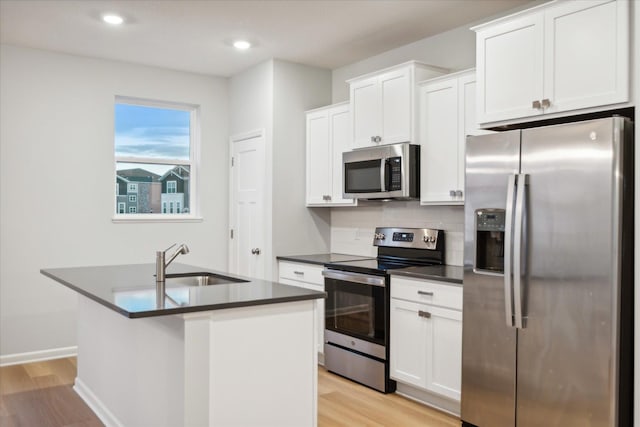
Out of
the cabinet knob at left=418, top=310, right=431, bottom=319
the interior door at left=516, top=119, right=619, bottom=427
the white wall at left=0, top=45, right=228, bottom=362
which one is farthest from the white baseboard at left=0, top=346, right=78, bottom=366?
the interior door at left=516, top=119, right=619, bottom=427

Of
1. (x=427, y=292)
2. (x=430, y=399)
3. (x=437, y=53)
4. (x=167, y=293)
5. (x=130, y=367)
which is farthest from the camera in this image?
(x=437, y=53)

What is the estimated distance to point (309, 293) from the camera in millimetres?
2621

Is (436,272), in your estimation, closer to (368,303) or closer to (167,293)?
(368,303)

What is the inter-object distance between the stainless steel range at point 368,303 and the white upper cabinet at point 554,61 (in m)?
1.29

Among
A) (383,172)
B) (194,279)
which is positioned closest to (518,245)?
(383,172)

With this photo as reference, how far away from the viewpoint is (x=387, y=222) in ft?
15.3

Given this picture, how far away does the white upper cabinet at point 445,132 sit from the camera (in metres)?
3.61

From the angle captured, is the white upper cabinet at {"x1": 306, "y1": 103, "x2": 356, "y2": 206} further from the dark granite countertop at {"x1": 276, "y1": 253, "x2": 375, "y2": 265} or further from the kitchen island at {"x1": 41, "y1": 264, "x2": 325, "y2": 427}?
the kitchen island at {"x1": 41, "y1": 264, "x2": 325, "y2": 427}

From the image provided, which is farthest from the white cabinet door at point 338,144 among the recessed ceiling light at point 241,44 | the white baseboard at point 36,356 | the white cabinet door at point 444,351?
the white baseboard at point 36,356

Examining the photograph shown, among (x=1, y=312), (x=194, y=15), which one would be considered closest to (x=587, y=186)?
(x=194, y=15)

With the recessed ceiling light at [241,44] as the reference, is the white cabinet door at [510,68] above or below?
below

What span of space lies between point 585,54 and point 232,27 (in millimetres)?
2456

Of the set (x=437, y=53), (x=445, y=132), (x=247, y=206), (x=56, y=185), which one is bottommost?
(x=247, y=206)

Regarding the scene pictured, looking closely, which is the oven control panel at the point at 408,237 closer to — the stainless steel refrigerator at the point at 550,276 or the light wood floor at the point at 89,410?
the stainless steel refrigerator at the point at 550,276
